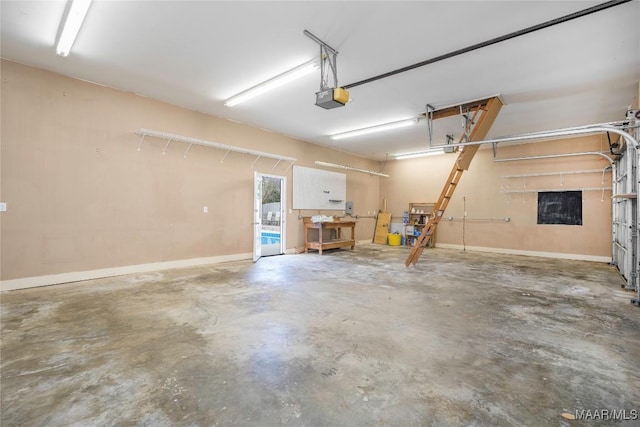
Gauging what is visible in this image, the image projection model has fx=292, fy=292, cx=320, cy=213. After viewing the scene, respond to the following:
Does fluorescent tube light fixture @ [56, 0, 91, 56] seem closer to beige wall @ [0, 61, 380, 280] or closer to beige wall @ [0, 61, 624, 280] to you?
beige wall @ [0, 61, 380, 280]

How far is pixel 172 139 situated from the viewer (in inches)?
238

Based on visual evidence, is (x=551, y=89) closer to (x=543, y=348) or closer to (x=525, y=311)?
(x=525, y=311)

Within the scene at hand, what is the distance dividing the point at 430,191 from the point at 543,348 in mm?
8435

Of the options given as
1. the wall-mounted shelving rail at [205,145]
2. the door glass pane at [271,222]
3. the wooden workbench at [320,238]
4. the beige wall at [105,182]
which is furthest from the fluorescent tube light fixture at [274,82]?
the wooden workbench at [320,238]

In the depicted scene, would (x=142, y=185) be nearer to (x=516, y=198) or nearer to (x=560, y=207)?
(x=516, y=198)

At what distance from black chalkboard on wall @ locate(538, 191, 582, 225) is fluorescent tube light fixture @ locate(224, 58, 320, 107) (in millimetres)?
7980

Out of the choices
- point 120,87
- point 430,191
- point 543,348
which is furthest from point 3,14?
point 430,191

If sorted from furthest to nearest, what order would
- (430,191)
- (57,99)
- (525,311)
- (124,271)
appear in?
1. (430,191)
2. (124,271)
3. (57,99)
4. (525,311)

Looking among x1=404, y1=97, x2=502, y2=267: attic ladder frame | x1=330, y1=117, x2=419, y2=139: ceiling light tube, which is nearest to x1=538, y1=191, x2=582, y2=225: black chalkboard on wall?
x1=404, y1=97, x2=502, y2=267: attic ladder frame

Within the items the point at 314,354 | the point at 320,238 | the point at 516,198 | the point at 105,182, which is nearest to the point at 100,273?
the point at 105,182

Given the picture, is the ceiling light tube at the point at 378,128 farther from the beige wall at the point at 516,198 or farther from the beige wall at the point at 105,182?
the beige wall at the point at 516,198

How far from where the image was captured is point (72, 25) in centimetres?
337

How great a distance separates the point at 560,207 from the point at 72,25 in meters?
11.0

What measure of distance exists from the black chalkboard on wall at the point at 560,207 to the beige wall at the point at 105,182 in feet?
27.3
